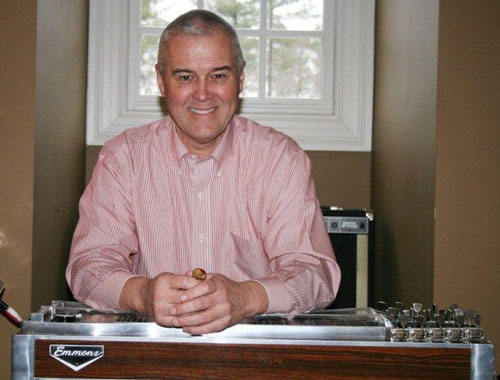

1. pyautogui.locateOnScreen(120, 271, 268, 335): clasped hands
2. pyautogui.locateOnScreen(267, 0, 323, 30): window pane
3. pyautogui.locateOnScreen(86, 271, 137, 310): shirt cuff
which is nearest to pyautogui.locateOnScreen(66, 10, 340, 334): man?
pyautogui.locateOnScreen(86, 271, 137, 310): shirt cuff

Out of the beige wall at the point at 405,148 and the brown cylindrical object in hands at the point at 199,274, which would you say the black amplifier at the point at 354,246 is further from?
the brown cylindrical object in hands at the point at 199,274

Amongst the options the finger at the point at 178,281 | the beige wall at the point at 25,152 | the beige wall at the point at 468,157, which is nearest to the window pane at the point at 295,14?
the beige wall at the point at 25,152

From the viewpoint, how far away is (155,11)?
3.64 meters

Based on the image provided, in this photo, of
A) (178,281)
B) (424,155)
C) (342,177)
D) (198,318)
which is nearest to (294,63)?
(342,177)

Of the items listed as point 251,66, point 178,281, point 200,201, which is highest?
point 251,66

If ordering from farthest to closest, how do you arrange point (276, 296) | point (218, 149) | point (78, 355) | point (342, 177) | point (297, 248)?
1. point (342, 177)
2. point (218, 149)
3. point (297, 248)
4. point (276, 296)
5. point (78, 355)

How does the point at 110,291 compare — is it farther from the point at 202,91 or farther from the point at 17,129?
the point at 17,129

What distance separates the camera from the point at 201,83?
1.93 metres

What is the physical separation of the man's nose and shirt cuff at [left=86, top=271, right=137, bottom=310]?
532 millimetres

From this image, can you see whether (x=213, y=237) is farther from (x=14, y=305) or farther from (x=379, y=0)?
(x=379, y=0)

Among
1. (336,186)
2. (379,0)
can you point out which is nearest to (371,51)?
(379,0)

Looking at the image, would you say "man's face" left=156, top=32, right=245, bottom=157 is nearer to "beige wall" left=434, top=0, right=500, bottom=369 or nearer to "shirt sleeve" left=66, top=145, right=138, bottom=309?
"shirt sleeve" left=66, top=145, right=138, bottom=309

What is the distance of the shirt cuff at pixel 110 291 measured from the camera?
1560 millimetres

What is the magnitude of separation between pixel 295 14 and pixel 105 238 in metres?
2.13
